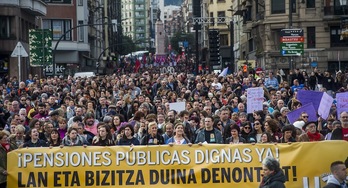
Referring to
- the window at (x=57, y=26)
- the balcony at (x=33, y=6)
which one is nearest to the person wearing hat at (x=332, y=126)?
the balcony at (x=33, y=6)

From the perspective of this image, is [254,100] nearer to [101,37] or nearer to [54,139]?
[54,139]

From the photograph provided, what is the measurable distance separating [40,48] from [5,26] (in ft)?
60.6

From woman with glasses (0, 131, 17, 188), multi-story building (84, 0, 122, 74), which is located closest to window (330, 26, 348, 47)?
multi-story building (84, 0, 122, 74)

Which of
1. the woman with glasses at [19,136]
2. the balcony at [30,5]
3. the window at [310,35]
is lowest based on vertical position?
the woman with glasses at [19,136]

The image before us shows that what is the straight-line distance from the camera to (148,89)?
32.9m

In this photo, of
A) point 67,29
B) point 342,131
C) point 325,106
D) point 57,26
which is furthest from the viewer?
point 67,29

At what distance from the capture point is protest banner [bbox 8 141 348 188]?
12945mm

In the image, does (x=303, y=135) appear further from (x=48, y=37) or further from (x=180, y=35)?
(x=180, y=35)

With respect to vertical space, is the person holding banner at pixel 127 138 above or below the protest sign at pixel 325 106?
below

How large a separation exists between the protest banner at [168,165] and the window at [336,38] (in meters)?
51.4

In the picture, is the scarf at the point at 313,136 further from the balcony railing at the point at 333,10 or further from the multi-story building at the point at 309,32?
the balcony railing at the point at 333,10

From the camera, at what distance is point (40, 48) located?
133 ft

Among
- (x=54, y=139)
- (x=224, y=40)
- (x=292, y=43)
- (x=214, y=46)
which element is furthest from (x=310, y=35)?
(x=54, y=139)

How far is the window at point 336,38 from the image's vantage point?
6362 cm
